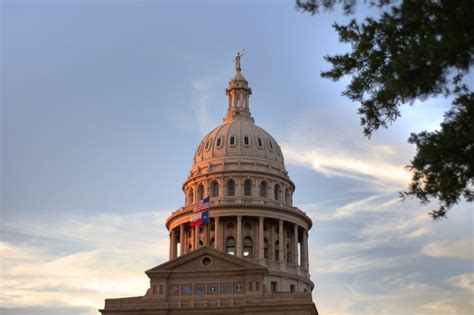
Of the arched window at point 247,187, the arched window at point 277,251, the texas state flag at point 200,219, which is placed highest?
the arched window at point 247,187

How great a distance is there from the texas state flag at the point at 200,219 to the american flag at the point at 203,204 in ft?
3.83

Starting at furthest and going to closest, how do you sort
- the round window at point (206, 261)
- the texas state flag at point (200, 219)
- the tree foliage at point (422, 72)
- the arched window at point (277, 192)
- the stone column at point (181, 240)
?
1. the arched window at point (277, 192)
2. the stone column at point (181, 240)
3. the texas state flag at point (200, 219)
4. the round window at point (206, 261)
5. the tree foliage at point (422, 72)

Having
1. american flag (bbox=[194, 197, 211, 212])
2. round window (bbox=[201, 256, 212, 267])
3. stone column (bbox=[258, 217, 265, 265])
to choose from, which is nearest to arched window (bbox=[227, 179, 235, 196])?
stone column (bbox=[258, 217, 265, 265])

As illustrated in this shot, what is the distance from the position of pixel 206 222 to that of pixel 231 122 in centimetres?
2370

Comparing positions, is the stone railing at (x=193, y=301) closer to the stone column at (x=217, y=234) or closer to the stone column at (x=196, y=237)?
the stone column at (x=217, y=234)

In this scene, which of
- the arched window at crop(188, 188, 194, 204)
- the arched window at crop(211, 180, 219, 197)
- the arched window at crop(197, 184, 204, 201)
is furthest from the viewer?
the arched window at crop(188, 188, 194, 204)

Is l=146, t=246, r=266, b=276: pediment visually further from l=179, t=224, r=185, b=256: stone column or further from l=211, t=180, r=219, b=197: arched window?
l=211, t=180, r=219, b=197: arched window

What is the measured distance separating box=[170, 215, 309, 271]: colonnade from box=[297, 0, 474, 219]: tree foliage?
6974cm

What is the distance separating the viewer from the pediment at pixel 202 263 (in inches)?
3145

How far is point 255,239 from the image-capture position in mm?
95750

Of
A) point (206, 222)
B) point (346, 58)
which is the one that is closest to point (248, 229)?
point (206, 222)

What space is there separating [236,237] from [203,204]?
7681 mm

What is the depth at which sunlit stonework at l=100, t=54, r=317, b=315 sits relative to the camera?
78062mm

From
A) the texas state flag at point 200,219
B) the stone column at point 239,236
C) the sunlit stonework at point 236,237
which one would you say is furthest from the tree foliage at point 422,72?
the stone column at point 239,236
